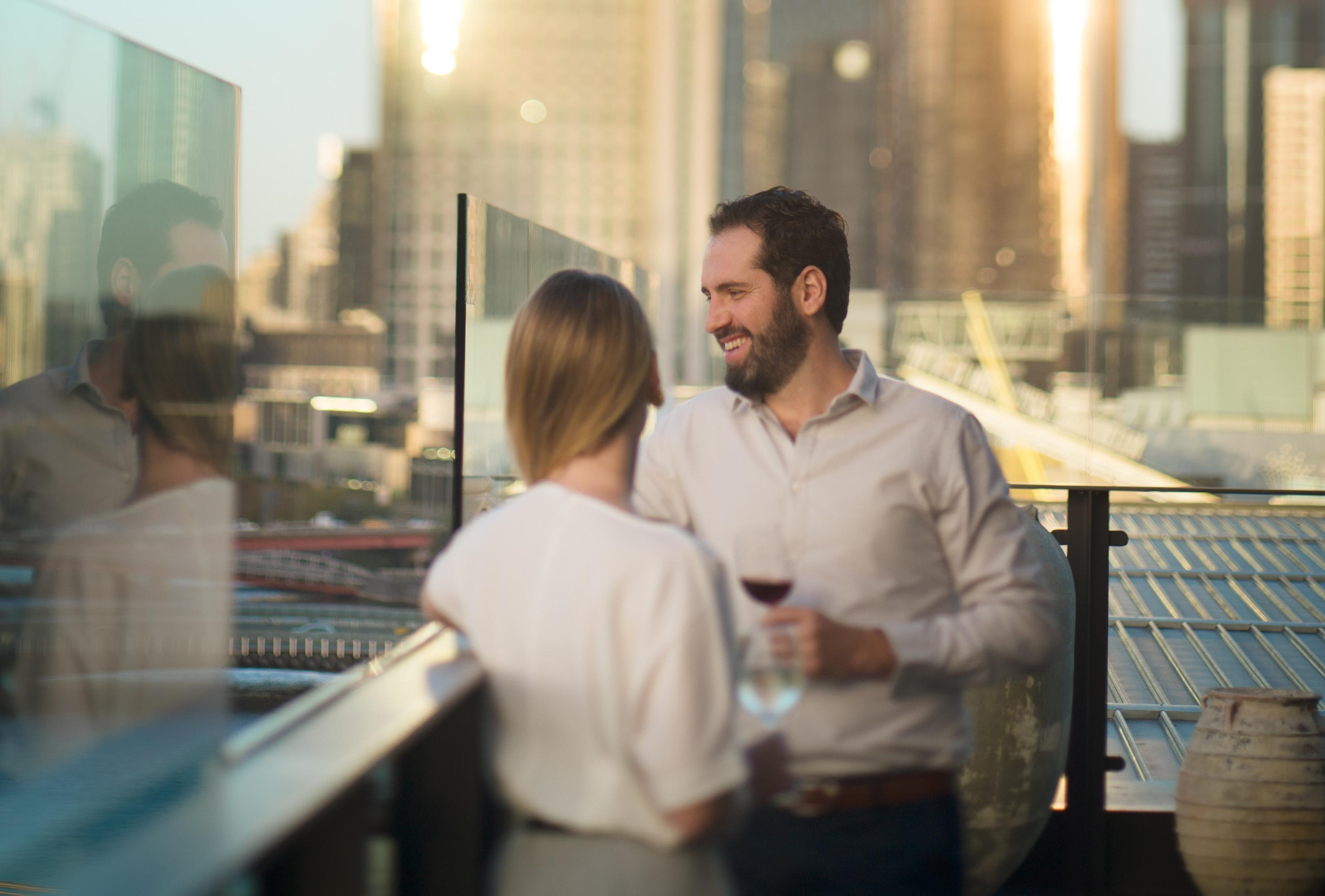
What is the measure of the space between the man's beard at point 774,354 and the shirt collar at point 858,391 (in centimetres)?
2

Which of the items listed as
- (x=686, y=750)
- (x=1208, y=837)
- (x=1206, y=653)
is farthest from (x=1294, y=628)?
(x=686, y=750)

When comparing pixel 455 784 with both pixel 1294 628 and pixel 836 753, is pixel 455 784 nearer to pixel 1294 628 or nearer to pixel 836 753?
pixel 836 753

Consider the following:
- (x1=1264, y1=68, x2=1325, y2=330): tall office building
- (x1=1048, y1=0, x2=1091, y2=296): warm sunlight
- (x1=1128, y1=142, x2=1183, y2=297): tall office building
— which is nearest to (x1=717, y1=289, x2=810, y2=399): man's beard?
(x1=1264, y1=68, x2=1325, y2=330): tall office building

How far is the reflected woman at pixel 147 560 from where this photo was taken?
3.24m

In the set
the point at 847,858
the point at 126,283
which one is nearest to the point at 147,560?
the point at 126,283

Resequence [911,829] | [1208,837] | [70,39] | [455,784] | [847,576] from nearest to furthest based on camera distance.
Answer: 1. [455,784]
2. [911,829]
3. [847,576]
4. [1208,837]
5. [70,39]

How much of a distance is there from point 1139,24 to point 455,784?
70.5 meters

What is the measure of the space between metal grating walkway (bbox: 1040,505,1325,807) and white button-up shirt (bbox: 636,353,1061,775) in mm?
1521

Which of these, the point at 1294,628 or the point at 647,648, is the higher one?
the point at 647,648

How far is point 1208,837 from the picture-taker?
3.20 metres

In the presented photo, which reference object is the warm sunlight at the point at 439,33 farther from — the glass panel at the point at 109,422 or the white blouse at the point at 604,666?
the white blouse at the point at 604,666

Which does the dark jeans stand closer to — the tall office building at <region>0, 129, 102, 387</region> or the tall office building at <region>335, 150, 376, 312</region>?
the tall office building at <region>0, 129, 102, 387</region>

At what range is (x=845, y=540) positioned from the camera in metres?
2.02

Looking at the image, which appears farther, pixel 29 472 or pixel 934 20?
pixel 934 20
